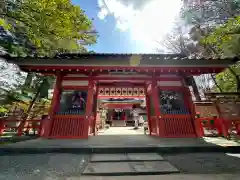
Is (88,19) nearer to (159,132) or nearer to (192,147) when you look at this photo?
(159,132)

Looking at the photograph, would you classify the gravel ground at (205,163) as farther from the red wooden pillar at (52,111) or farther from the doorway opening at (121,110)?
the doorway opening at (121,110)

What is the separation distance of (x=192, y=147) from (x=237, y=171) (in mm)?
1440

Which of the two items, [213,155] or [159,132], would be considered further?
[159,132]

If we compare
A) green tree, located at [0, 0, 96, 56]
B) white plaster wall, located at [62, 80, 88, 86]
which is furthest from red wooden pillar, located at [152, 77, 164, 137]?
green tree, located at [0, 0, 96, 56]

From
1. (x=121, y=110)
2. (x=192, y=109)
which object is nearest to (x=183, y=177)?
(x=192, y=109)

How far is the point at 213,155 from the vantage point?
14.0 ft

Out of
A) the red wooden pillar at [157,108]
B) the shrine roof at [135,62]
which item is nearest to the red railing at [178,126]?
the red wooden pillar at [157,108]

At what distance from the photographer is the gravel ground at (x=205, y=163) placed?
10.7 ft

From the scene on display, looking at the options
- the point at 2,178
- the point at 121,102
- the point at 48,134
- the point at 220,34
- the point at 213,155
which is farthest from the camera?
the point at 121,102

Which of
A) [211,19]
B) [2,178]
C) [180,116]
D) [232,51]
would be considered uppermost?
[211,19]

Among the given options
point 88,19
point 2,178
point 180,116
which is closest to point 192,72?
point 180,116

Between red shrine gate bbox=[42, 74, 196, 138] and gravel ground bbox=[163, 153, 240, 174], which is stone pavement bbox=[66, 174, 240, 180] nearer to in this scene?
gravel ground bbox=[163, 153, 240, 174]

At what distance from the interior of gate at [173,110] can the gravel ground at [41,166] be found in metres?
3.58

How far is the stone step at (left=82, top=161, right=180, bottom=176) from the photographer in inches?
122
